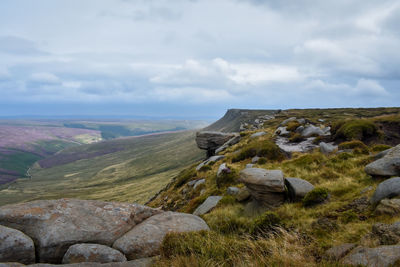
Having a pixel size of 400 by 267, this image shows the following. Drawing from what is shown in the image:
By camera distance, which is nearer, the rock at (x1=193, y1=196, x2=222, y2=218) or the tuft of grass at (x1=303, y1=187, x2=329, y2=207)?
the tuft of grass at (x1=303, y1=187, x2=329, y2=207)

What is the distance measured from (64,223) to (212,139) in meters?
43.8

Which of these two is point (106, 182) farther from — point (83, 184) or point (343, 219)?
point (343, 219)

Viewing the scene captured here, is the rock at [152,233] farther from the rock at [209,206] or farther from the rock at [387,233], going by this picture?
the rock at [387,233]

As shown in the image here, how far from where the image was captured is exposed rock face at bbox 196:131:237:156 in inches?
2007

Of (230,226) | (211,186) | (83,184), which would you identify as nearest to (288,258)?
(230,226)

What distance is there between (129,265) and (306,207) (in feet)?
32.7

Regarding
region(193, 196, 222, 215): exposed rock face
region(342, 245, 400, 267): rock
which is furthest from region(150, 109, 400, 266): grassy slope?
region(193, 196, 222, 215): exposed rock face

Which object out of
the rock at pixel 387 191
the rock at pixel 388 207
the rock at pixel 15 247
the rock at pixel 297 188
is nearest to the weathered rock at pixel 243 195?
the rock at pixel 297 188

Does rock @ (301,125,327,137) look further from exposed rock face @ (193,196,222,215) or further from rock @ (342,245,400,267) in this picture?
rock @ (342,245,400,267)

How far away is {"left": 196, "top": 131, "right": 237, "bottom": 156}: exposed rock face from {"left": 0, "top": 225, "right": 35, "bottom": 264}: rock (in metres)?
44.3

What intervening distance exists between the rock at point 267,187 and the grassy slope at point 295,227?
37.0 inches

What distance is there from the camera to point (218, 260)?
6402 mm

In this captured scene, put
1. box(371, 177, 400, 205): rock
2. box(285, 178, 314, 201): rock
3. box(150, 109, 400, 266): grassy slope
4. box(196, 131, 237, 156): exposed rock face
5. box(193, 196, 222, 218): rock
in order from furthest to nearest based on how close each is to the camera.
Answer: box(196, 131, 237, 156): exposed rock face
box(193, 196, 222, 218): rock
box(285, 178, 314, 201): rock
box(371, 177, 400, 205): rock
box(150, 109, 400, 266): grassy slope

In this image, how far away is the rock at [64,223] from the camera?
823cm
